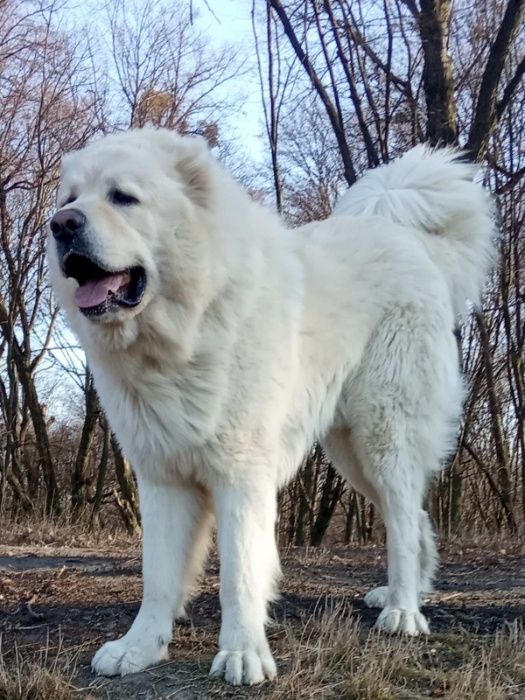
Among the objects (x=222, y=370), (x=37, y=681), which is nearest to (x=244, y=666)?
(x=37, y=681)

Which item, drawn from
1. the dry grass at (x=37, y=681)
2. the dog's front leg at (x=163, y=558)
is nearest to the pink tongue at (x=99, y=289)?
the dog's front leg at (x=163, y=558)

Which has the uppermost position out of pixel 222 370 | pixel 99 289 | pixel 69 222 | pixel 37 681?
pixel 69 222

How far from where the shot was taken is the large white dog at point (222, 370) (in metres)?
2.56

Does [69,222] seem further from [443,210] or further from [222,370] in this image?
[443,210]

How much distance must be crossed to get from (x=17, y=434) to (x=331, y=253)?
11.5 meters

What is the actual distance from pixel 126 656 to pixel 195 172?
1.75 m

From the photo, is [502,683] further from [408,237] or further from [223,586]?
[408,237]

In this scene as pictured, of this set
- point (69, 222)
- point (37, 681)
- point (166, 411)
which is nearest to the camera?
point (37, 681)

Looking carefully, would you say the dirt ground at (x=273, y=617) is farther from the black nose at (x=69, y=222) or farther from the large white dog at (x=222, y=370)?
the black nose at (x=69, y=222)

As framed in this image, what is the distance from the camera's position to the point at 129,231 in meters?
2.51

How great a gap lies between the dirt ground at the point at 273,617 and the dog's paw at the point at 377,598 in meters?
0.04

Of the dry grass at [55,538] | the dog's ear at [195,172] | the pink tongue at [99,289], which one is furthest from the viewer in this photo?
the dry grass at [55,538]

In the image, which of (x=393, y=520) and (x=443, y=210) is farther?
(x=443, y=210)

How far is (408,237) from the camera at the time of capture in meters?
3.82
